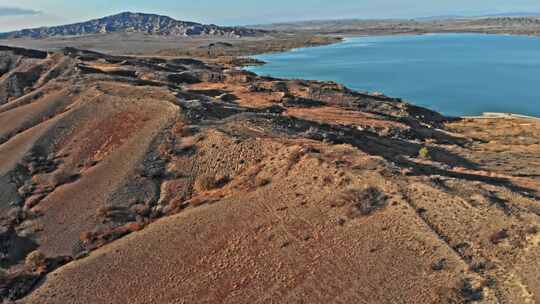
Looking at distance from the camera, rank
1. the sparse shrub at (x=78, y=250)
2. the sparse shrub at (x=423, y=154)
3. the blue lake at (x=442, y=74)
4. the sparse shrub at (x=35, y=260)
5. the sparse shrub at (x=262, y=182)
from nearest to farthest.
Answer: the sparse shrub at (x=35, y=260)
the sparse shrub at (x=78, y=250)
the sparse shrub at (x=262, y=182)
the sparse shrub at (x=423, y=154)
the blue lake at (x=442, y=74)

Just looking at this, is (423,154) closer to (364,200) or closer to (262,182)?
(364,200)

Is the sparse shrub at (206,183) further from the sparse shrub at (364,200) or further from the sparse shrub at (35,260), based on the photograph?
the sparse shrub at (35,260)

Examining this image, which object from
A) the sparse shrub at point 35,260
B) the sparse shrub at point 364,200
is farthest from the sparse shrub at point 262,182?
the sparse shrub at point 35,260

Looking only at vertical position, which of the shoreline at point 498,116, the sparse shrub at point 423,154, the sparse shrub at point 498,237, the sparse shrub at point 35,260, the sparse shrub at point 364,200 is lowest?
the shoreline at point 498,116

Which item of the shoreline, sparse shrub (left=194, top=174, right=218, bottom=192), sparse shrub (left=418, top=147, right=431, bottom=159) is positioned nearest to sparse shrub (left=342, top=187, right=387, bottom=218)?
sparse shrub (left=194, top=174, right=218, bottom=192)

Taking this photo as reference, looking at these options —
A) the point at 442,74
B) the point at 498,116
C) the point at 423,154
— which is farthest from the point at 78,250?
the point at 442,74

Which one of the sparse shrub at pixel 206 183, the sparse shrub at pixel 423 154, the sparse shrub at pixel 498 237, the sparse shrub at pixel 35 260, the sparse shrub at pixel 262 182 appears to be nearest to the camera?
the sparse shrub at pixel 498 237

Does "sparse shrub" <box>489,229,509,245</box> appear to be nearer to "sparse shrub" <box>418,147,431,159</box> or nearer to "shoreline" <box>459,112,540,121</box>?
"sparse shrub" <box>418,147,431,159</box>
